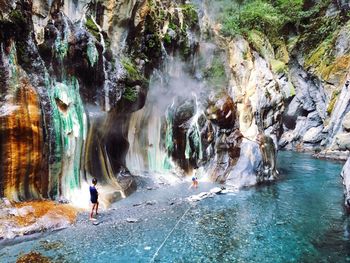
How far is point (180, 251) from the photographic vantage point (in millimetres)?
11227

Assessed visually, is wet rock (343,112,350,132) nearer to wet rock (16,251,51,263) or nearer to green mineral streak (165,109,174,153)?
green mineral streak (165,109,174,153)

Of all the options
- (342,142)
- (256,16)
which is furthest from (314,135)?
(256,16)

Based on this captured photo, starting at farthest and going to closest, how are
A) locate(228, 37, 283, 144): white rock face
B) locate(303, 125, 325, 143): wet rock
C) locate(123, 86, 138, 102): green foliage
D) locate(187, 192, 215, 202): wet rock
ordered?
locate(303, 125, 325, 143): wet rock → locate(228, 37, 283, 144): white rock face → locate(123, 86, 138, 102): green foliage → locate(187, 192, 215, 202): wet rock

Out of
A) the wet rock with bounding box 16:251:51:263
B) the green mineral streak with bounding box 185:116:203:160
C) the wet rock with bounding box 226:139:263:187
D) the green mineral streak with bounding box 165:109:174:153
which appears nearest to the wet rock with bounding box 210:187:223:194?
the wet rock with bounding box 226:139:263:187

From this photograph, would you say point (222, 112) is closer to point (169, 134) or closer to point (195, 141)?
point (195, 141)

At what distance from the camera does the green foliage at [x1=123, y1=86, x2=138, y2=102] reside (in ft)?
66.3

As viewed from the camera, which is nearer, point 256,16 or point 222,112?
point 222,112

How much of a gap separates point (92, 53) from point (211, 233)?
→ 1126 centimetres

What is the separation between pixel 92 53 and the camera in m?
18.3

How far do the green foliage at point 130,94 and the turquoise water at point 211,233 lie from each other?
5585 millimetres

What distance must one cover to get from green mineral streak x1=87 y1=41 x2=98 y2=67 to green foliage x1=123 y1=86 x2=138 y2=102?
2.65 metres

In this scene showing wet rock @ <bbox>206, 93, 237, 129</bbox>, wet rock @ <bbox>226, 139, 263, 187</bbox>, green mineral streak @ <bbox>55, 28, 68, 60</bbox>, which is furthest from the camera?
wet rock @ <bbox>206, 93, 237, 129</bbox>


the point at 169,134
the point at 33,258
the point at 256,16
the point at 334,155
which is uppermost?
the point at 256,16

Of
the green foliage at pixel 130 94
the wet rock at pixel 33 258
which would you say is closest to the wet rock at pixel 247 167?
the green foliage at pixel 130 94
